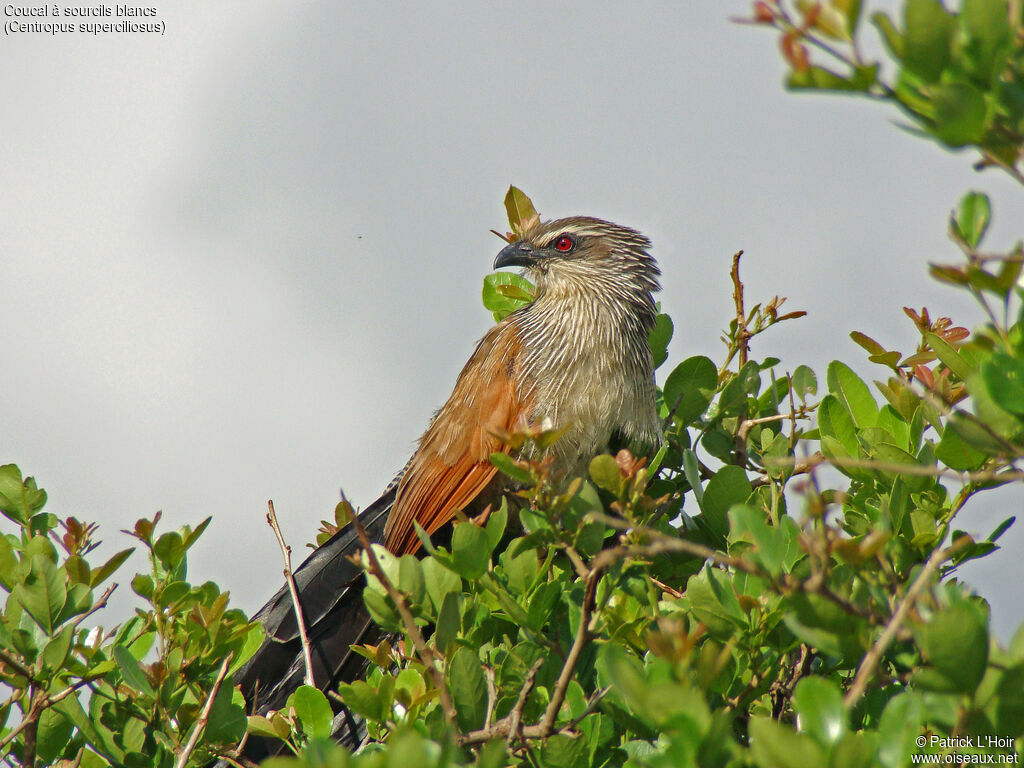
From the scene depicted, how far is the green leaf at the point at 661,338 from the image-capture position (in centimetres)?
300

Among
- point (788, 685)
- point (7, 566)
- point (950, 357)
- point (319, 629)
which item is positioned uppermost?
point (950, 357)

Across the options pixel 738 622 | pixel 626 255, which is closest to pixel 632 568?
pixel 738 622

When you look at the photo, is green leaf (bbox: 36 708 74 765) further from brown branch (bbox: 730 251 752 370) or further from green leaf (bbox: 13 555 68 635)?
brown branch (bbox: 730 251 752 370)

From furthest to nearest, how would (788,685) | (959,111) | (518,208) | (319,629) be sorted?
1. (518,208)
2. (319,629)
3. (788,685)
4. (959,111)

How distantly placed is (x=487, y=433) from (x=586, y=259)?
1321 mm

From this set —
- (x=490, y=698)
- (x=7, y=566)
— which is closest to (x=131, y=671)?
(x=7, y=566)

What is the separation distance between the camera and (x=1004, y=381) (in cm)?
92

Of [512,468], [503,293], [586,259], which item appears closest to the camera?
[512,468]

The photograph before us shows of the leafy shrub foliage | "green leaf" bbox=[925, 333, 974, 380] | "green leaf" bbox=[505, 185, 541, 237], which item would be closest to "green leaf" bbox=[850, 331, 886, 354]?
the leafy shrub foliage

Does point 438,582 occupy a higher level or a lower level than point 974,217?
lower

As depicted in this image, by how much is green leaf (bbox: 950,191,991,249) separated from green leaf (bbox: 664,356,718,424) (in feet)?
4.08

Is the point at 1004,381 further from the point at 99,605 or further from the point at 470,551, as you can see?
the point at 99,605

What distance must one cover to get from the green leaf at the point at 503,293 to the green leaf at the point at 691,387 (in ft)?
2.74

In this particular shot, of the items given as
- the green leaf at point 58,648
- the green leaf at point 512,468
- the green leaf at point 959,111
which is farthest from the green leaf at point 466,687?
the green leaf at point 959,111
